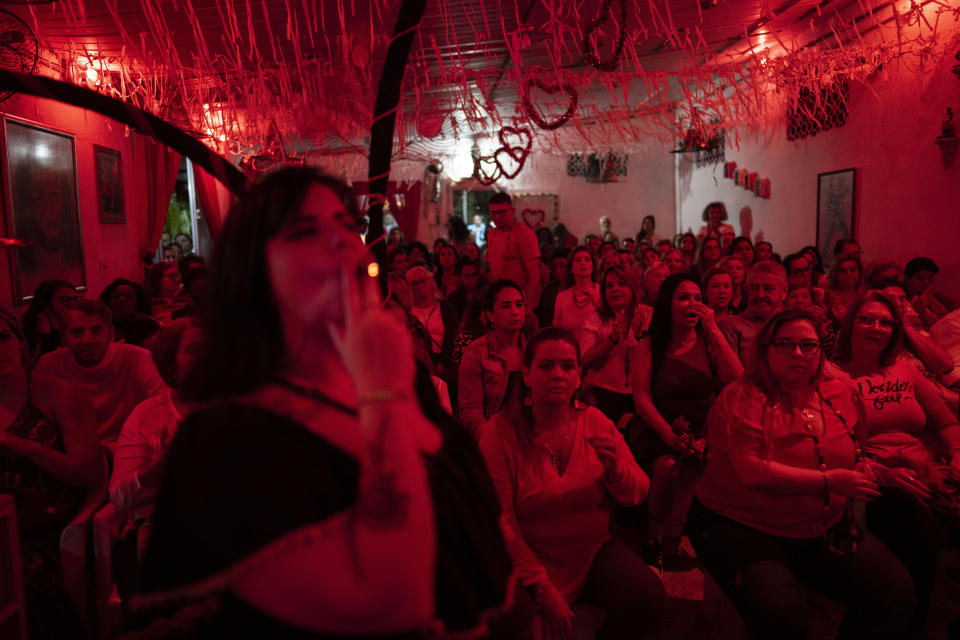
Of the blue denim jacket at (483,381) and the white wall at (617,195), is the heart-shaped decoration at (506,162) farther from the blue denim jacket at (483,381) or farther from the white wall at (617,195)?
the white wall at (617,195)

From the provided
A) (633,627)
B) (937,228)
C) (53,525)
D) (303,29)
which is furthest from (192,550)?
(937,228)

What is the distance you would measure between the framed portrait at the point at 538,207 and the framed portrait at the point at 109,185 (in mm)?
8657

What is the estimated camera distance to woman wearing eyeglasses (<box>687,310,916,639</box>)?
2146mm

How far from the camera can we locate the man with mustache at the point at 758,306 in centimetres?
368

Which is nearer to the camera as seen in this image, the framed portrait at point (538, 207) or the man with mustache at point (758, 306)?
the man with mustache at point (758, 306)

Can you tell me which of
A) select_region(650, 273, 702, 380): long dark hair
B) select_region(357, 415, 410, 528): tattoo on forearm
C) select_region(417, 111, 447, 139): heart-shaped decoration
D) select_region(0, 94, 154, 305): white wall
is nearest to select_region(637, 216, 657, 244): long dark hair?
select_region(417, 111, 447, 139): heart-shaped decoration

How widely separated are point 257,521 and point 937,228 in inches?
260

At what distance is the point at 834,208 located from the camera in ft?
24.5

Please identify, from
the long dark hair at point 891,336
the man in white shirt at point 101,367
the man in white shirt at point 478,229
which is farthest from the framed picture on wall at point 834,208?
the man in white shirt at point 478,229

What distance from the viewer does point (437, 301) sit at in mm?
4516

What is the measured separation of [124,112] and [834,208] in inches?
308

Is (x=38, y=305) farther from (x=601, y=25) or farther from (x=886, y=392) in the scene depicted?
(x=886, y=392)

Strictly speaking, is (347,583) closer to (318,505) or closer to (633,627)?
(318,505)

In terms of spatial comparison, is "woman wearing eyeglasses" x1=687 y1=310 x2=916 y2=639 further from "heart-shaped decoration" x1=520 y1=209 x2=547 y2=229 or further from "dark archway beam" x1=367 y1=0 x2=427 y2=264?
"heart-shaped decoration" x1=520 y1=209 x2=547 y2=229
